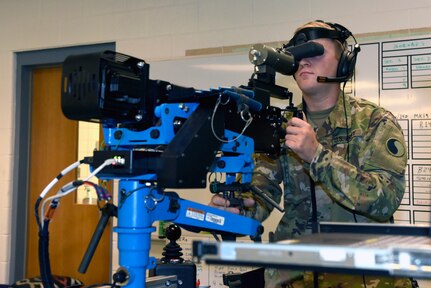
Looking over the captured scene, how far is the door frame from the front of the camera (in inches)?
148

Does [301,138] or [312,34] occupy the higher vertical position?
[312,34]

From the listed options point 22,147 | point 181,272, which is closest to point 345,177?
point 181,272

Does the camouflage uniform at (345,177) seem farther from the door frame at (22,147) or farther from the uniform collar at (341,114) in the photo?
the door frame at (22,147)

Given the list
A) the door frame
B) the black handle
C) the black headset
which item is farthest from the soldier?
the door frame

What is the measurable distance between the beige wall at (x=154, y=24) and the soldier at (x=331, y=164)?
1.16m

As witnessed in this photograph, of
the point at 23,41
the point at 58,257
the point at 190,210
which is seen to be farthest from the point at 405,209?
the point at 23,41

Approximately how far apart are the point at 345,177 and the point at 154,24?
2.28 m

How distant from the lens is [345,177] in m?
1.42

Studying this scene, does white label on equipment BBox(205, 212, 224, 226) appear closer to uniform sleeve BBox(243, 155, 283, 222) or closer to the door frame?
uniform sleeve BBox(243, 155, 283, 222)

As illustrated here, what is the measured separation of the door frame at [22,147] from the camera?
3768 millimetres

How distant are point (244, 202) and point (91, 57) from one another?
0.75m

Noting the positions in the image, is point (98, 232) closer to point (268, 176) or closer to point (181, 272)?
point (181, 272)

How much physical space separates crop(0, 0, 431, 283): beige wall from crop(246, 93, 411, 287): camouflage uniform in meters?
1.19

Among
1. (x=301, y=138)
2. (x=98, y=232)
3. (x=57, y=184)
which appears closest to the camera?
(x=98, y=232)
